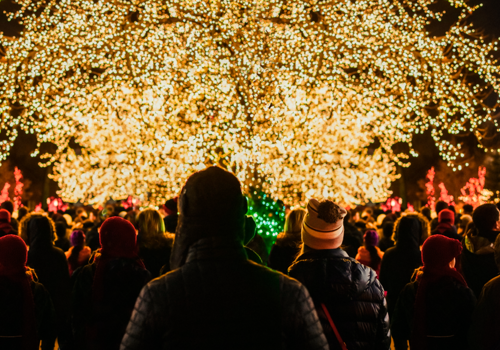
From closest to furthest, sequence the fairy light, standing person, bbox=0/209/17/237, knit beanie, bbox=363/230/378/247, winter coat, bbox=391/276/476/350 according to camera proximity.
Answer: winter coat, bbox=391/276/476/350 < knit beanie, bbox=363/230/378/247 < standing person, bbox=0/209/17/237 < the fairy light

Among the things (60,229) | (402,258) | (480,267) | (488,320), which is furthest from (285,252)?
(60,229)

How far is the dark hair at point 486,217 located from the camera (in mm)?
5645

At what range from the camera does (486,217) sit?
18.6 feet

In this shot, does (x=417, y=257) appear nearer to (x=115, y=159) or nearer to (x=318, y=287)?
(x=318, y=287)

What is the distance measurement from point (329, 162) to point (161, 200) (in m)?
4.47

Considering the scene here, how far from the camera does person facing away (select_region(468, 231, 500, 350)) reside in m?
3.58

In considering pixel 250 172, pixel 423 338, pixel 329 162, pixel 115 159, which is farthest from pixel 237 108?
pixel 423 338

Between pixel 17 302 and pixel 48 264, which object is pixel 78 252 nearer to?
pixel 48 264

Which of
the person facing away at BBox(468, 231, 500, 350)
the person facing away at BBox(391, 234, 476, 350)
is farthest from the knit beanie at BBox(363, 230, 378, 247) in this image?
the person facing away at BBox(468, 231, 500, 350)

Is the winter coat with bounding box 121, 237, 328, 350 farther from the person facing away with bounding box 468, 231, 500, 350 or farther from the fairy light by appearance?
the fairy light

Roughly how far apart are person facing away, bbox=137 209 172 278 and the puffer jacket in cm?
276

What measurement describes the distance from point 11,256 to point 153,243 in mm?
1837

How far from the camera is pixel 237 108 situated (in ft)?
39.1

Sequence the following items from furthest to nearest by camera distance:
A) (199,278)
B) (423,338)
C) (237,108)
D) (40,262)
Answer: (237,108) → (40,262) → (423,338) → (199,278)
